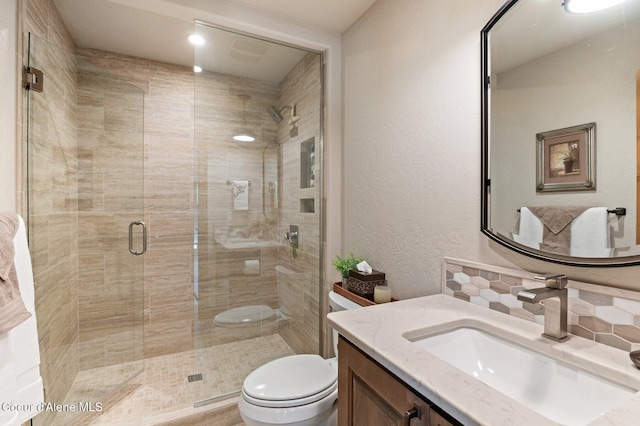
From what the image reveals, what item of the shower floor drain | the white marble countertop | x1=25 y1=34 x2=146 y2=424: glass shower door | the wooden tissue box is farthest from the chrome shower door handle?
the white marble countertop

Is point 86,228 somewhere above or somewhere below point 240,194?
A: below

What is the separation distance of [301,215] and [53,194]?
1520 mm

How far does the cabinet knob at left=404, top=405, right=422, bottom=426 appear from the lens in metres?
0.68

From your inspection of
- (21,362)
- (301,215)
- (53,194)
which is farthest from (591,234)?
(53,194)

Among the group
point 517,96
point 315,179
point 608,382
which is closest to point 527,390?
point 608,382

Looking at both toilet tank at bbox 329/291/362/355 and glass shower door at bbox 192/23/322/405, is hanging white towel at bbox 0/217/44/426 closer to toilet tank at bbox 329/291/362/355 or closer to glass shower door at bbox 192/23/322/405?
glass shower door at bbox 192/23/322/405

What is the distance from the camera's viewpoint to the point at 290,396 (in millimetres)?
1299

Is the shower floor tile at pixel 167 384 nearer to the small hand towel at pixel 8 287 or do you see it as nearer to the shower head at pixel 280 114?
the small hand towel at pixel 8 287

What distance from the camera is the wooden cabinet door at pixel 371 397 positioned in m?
0.70

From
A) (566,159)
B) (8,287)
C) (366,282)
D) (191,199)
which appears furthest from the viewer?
(191,199)

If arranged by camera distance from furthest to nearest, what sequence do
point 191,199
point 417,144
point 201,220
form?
point 191,199
point 201,220
point 417,144

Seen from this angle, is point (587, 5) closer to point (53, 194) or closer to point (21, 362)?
point (21, 362)

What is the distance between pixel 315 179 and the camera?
88.1 inches

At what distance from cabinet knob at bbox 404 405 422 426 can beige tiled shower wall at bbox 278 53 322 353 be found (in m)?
1.55
